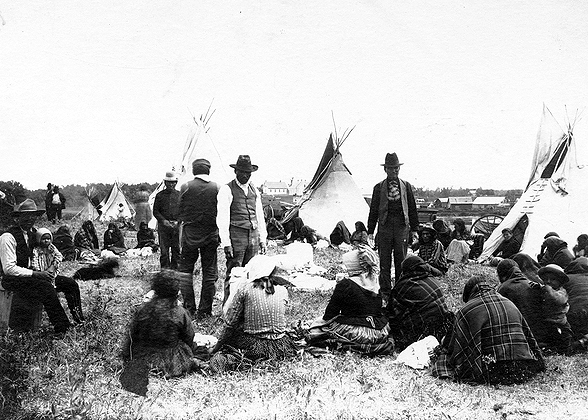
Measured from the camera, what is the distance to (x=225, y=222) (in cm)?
518

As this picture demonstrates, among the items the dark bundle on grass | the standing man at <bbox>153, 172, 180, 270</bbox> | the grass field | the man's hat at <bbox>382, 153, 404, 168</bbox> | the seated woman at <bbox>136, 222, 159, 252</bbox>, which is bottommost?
the grass field

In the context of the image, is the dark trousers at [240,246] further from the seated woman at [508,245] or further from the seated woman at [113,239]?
the seated woman at [508,245]

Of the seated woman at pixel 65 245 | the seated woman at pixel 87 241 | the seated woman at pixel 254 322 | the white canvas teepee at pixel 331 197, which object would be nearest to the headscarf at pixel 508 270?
the seated woman at pixel 254 322

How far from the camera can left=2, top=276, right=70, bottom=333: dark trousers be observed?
13.7 ft

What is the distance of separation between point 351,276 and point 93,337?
218cm

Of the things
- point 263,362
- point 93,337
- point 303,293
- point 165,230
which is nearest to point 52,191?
point 165,230

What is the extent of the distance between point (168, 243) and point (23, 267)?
269 centimetres

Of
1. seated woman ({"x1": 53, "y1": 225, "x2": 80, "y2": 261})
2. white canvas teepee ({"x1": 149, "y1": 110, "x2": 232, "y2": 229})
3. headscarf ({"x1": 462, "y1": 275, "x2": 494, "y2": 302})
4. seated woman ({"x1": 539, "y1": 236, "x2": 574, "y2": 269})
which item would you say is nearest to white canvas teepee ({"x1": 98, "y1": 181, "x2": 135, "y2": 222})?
white canvas teepee ({"x1": 149, "y1": 110, "x2": 232, "y2": 229})

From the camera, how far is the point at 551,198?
10.8 metres

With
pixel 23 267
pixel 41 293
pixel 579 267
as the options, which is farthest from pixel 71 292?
pixel 579 267

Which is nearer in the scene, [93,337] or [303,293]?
[93,337]

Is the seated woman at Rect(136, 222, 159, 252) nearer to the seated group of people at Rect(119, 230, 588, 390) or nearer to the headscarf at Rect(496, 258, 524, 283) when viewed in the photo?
the seated group of people at Rect(119, 230, 588, 390)

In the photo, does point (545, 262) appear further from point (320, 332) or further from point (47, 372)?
point (47, 372)

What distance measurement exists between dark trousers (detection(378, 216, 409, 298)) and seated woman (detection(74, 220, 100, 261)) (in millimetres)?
5978
